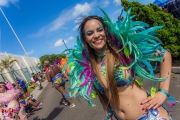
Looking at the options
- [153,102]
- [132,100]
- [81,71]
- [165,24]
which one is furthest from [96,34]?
[165,24]

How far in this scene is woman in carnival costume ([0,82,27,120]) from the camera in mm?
3971

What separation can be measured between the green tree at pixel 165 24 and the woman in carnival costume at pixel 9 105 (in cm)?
502

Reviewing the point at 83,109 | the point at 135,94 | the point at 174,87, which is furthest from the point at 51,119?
the point at 135,94

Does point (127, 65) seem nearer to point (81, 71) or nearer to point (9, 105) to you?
point (81, 71)

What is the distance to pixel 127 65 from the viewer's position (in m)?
1.78

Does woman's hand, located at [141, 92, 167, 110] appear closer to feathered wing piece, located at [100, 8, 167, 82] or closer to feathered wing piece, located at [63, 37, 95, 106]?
feathered wing piece, located at [100, 8, 167, 82]

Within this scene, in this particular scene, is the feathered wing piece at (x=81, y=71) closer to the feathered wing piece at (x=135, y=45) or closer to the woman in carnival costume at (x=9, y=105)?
the feathered wing piece at (x=135, y=45)

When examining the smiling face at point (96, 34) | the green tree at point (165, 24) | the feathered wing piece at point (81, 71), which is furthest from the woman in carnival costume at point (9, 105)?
the green tree at point (165, 24)

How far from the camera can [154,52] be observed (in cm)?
173

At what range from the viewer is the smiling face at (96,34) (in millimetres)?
1840

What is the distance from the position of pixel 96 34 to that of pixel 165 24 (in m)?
5.40

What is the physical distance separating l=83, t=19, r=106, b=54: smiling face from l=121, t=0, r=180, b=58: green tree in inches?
198

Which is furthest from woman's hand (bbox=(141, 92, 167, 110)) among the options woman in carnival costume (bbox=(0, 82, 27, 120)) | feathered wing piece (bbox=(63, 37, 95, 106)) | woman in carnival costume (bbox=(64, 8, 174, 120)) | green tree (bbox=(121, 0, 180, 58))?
green tree (bbox=(121, 0, 180, 58))

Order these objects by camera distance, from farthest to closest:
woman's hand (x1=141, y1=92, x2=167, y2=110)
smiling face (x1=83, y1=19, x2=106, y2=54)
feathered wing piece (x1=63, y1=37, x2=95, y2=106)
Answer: feathered wing piece (x1=63, y1=37, x2=95, y2=106)
smiling face (x1=83, y1=19, x2=106, y2=54)
woman's hand (x1=141, y1=92, x2=167, y2=110)
